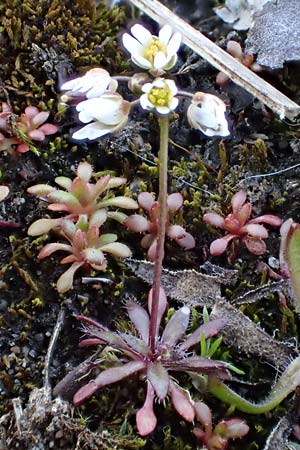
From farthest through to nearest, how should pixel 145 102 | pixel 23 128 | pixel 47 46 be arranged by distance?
pixel 47 46 < pixel 23 128 < pixel 145 102

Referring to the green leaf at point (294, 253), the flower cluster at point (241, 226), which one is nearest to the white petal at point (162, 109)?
the green leaf at point (294, 253)

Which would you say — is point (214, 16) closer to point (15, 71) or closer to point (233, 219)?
point (15, 71)

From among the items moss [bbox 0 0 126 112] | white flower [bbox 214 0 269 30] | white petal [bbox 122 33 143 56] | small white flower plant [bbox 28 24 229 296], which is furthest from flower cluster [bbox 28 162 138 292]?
white flower [bbox 214 0 269 30]

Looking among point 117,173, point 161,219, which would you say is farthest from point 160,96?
point 117,173

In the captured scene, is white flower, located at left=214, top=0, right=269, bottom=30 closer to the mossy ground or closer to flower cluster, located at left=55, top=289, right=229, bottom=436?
the mossy ground

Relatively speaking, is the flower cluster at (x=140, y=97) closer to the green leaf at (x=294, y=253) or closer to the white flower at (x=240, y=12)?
the green leaf at (x=294, y=253)

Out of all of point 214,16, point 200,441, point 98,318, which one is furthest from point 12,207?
point 214,16

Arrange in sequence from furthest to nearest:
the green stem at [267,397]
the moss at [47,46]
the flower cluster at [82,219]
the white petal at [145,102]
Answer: the moss at [47,46] < the flower cluster at [82,219] < the green stem at [267,397] < the white petal at [145,102]

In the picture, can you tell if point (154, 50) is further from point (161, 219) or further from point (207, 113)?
point (161, 219)
